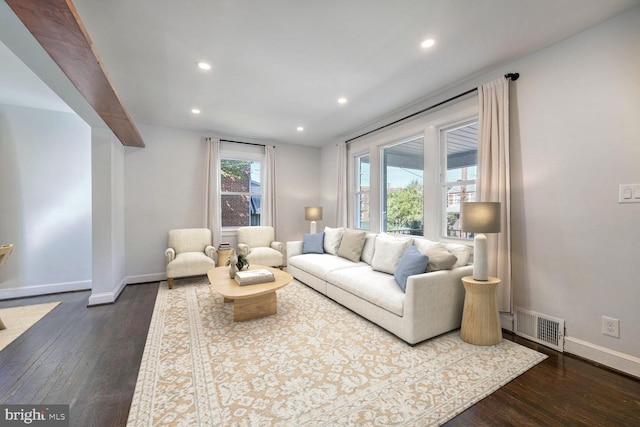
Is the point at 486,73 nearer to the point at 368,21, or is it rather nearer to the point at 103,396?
the point at 368,21

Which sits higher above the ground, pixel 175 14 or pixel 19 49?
pixel 175 14

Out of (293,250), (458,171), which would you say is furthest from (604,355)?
(293,250)

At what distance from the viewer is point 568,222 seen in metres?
2.23

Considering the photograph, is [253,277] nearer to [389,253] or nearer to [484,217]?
[389,253]

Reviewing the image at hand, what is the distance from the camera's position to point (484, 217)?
230 cm

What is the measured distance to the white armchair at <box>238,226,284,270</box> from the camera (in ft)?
14.8

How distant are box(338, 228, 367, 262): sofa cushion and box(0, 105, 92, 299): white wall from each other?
13.0 ft

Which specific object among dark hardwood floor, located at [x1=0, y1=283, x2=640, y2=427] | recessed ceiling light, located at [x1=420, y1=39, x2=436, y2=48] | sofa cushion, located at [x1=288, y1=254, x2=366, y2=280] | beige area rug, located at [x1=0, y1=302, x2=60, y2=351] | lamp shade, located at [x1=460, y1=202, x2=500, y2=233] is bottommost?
dark hardwood floor, located at [x1=0, y1=283, x2=640, y2=427]

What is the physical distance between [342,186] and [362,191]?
404 millimetres

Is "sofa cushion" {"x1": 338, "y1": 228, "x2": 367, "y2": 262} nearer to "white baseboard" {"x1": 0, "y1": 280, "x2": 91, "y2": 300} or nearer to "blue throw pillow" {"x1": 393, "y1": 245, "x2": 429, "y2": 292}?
"blue throw pillow" {"x1": 393, "y1": 245, "x2": 429, "y2": 292}

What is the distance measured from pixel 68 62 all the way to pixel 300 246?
3.62 m

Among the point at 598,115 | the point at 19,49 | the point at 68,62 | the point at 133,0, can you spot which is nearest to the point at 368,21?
the point at 133,0

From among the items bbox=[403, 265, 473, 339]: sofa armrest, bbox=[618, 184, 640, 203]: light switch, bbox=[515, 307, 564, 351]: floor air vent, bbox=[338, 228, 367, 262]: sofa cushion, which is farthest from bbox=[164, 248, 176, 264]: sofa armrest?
bbox=[618, 184, 640, 203]: light switch

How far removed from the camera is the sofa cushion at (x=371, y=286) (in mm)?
2428
